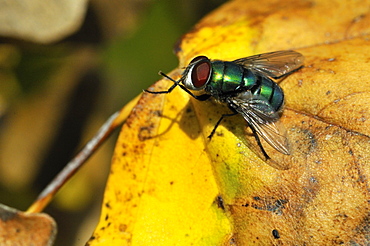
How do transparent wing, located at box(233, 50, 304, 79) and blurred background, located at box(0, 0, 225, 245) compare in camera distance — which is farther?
blurred background, located at box(0, 0, 225, 245)

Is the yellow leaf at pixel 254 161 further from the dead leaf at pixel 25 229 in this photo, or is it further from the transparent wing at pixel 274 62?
the dead leaf at pixel 25 229

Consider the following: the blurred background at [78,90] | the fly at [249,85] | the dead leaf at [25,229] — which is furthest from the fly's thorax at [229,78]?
the blurred background at [78,90]

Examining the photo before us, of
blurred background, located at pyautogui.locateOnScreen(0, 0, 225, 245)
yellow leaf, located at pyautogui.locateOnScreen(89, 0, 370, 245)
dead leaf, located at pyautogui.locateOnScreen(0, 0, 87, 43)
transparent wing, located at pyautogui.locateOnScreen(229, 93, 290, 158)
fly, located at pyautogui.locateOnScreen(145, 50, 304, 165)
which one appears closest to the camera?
yellow leaf, located at pyautogui.locateOnScreen(89, 0, 370, 245)

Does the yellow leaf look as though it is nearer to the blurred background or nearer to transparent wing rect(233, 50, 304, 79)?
transparent wing rect(233, 50, 304, 79)

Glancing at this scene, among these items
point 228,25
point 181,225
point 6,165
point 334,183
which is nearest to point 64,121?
point 6,165

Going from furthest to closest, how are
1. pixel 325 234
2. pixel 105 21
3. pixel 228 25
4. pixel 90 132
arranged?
pixel 90 132 → pixel 105 21 → pixel 228 25 → pixel 325 234

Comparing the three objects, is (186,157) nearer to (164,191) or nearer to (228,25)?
(164,191)

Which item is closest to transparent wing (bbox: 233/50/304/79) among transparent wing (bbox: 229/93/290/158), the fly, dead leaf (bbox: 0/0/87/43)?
the fly
